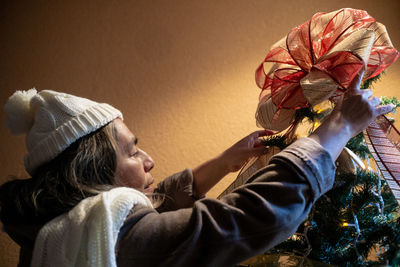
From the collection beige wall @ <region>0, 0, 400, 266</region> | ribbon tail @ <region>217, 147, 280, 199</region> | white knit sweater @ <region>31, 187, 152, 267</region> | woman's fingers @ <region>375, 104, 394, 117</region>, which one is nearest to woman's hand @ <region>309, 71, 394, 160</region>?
woman's fingers @ <region>375, 104, 394, 117</region>

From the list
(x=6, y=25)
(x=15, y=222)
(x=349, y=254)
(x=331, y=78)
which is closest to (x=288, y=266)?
(x=349, y=254)

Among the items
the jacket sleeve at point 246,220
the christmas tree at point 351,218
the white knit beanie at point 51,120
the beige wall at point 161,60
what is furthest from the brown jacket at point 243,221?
the beige wall at point 161,60

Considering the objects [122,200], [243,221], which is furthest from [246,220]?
[122,200]

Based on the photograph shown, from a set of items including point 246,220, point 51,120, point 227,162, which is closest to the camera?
point 246,220

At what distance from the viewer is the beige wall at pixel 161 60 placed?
999mm

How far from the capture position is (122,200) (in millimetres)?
470

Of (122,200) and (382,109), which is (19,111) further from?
(382,109)

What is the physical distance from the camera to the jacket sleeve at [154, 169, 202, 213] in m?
0.72

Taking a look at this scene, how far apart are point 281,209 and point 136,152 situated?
348mm

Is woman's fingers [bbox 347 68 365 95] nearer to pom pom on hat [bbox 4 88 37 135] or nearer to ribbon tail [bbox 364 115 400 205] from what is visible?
ribbon tail [bbox 364 115 400 205]

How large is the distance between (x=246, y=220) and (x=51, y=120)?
1.29 ft

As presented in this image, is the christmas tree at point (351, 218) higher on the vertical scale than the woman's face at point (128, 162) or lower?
lower

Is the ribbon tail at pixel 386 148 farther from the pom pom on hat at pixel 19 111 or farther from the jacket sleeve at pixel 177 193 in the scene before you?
the pom pom on hat at pixel 19 111

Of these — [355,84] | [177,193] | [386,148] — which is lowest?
[177,193]
